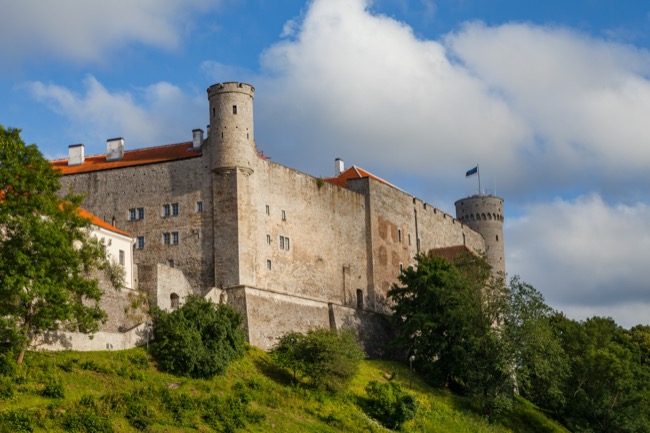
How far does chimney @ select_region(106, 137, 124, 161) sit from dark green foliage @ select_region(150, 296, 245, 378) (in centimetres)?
1611

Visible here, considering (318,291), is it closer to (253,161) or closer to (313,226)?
(313,226)

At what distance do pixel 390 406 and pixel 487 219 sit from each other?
46540 mm

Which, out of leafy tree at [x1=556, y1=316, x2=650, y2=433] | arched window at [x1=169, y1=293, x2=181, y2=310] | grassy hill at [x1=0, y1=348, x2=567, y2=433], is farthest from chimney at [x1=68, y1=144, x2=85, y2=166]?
leafy tree at [x1=556, y1=316, x2=650, y2=433]

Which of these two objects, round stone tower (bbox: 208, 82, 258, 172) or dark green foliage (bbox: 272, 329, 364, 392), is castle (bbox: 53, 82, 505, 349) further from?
dark green foliage (bbox: 272, 329, 364, 392)

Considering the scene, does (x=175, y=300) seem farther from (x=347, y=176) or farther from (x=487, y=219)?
(x=487, y=219)

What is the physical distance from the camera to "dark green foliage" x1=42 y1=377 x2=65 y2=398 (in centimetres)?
4772

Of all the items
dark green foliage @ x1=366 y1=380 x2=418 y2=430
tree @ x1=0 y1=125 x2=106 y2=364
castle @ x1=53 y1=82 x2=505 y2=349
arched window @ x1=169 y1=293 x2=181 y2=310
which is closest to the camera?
tree @ x1=0 y1=125 x2=106 y2=364

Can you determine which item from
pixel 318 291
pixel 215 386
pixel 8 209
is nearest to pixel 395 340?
pixel 318 291

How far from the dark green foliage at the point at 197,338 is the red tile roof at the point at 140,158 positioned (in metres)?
13.6

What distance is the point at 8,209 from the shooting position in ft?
161

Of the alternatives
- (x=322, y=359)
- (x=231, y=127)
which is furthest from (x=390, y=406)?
(x=231, y=127)

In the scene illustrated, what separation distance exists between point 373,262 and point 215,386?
26692 mm

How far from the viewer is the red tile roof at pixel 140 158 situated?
71.1 metres

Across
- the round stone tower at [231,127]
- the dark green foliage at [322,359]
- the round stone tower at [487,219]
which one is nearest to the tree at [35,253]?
the dark green foliage at [322,359]
